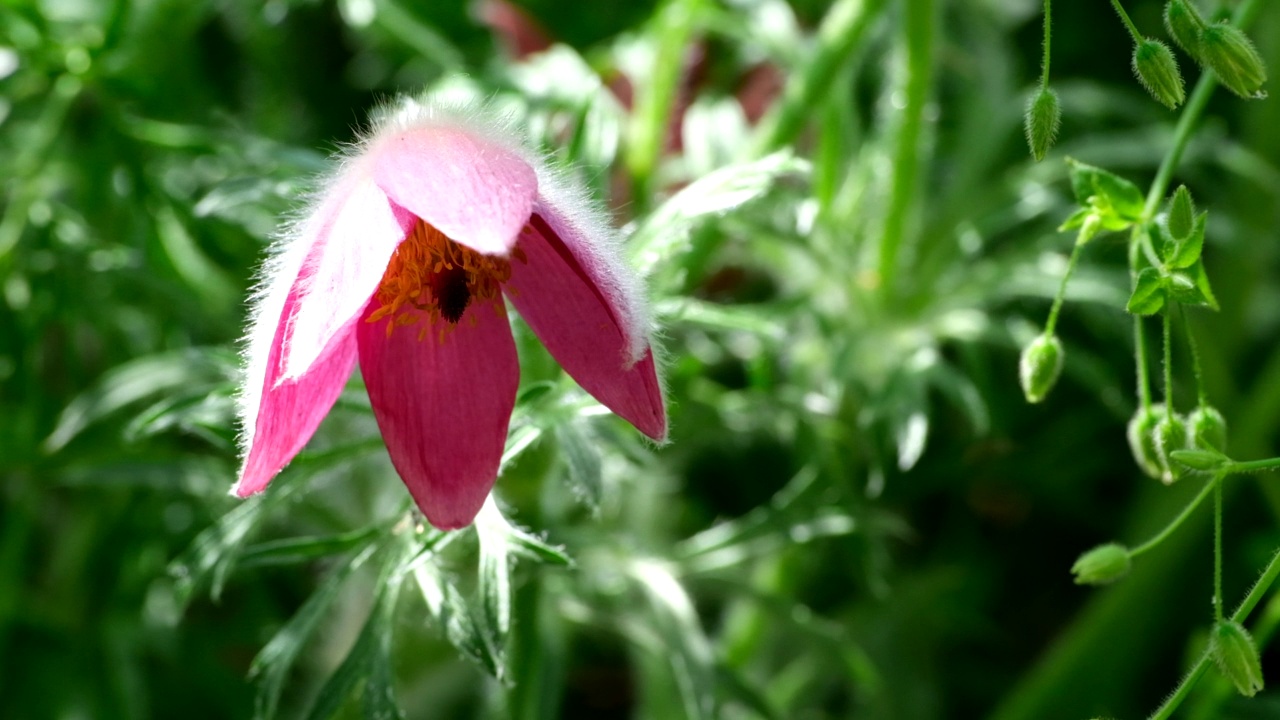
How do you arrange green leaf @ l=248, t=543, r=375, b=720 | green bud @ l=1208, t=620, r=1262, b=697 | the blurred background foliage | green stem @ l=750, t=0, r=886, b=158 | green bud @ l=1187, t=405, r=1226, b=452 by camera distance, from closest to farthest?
green bud @ l=1208, t=620, r=1262, b=697
green bud @ l=1187, t=405, r=1226, b=452
green leaf @ l=248, t=543, r=375, b=720
the blurred background foliage
green stem @ l=750, t=0, r=886, b=158

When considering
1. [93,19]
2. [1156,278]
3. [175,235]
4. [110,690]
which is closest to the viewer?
[1156,278]

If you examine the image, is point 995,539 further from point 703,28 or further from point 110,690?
point 110,690

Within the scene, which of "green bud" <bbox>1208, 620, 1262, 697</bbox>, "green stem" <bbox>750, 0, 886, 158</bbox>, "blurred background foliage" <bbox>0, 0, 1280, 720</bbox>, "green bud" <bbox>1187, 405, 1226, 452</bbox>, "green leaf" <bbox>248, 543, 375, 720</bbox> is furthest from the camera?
"green stem" <bbox>750, 0, 886, 158</bbox>

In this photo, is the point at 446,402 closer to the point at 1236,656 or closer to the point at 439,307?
the point at 439,307

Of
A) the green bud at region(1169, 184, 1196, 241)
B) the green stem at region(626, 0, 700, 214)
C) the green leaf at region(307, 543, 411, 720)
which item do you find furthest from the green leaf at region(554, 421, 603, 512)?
the green stem at region(626, 0, 700, 214)

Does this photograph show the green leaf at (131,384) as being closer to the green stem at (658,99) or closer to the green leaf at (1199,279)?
the green stem at (658,99)

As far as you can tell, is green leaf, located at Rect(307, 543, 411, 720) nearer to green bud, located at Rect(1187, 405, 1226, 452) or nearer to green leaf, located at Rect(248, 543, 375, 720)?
green leaf, located at Rect(248, 543, 375, 720)

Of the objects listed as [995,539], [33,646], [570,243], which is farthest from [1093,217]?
[33,646]

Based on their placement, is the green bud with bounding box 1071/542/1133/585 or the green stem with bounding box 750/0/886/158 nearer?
the green bud with bounding box 1071/542/1133/585
